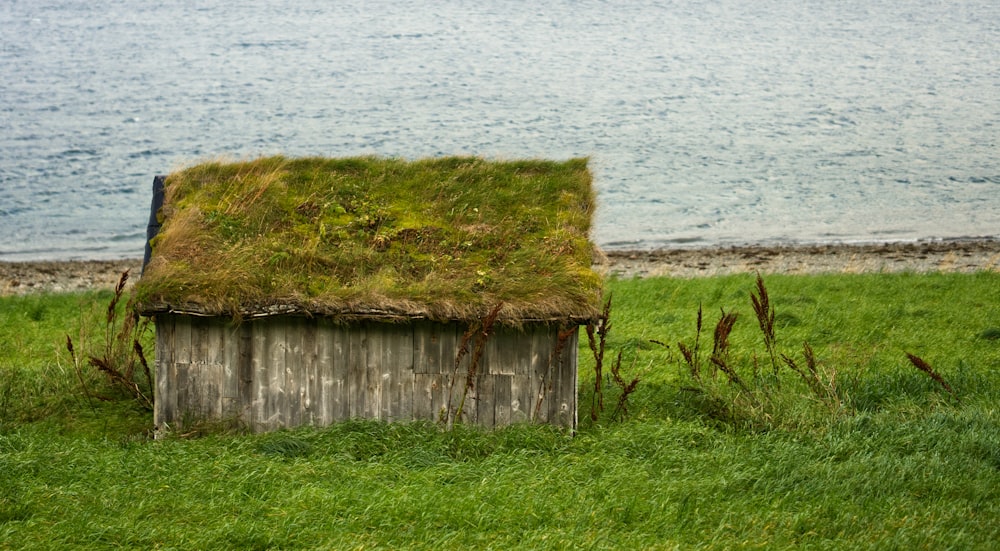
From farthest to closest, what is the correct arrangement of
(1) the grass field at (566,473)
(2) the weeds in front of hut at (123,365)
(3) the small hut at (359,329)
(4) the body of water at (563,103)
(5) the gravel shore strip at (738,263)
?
(4) the body of water at (563,103) → (5) the gravel shore strip at (738,263) → (2) the weeds in front of hut at (123,365) → (3) the small hut at (359,329) → (1) the grass field at (566,473)

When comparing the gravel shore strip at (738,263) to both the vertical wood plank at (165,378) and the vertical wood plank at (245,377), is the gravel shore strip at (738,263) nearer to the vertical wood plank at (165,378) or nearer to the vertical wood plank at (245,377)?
the vertical wood plank at (245,377)

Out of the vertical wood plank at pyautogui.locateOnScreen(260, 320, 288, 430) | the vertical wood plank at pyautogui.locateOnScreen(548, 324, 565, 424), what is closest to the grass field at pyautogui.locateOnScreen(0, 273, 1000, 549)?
the vertical wood plank at pyautogui.locateOnScreen(548, 324, 565, 424)

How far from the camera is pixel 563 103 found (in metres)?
55.5

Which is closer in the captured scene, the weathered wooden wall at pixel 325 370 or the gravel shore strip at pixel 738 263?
the weathered wooden wall at pixel 325 370

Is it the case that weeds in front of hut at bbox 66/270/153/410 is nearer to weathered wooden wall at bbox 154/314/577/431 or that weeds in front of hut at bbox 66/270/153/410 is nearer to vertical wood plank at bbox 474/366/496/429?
weathered wooden wall at bbox 154/314/577/431

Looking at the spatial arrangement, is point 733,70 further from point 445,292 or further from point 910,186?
point 445,292

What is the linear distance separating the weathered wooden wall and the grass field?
0.33 meters

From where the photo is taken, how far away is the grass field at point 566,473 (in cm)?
745

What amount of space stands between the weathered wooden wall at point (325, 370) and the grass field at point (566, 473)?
1.08 ft

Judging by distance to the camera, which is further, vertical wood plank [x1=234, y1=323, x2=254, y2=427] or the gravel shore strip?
the gravel shore strip

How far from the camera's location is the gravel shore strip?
25.6 metres

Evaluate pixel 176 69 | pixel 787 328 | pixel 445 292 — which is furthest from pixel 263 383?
pixel 176 69

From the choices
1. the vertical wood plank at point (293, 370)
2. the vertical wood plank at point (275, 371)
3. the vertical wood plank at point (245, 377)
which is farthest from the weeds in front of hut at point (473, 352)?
the vertical wood plank at point (245, 377)

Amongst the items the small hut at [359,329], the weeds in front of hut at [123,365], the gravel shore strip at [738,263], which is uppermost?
the small hut at [359,329]
